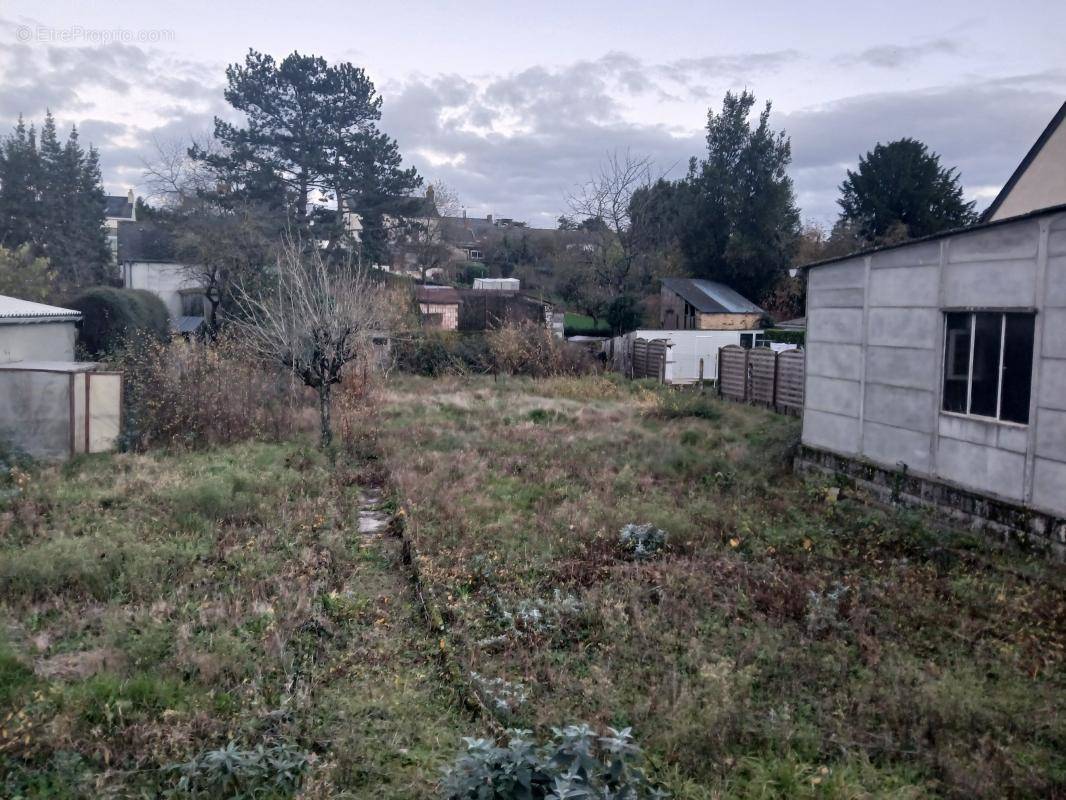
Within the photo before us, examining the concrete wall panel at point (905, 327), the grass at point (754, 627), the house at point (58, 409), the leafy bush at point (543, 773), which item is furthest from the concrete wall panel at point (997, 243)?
the house at point (58, 409)

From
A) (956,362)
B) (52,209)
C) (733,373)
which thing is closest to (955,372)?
(956,362)

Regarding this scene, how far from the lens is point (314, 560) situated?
7781mm

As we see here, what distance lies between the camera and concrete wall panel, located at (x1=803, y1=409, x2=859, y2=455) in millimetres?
10727

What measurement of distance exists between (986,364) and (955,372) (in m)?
0.42

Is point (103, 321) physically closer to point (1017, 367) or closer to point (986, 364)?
point (986, 364)

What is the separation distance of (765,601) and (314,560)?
420 cm

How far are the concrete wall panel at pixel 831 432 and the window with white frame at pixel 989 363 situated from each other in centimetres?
167

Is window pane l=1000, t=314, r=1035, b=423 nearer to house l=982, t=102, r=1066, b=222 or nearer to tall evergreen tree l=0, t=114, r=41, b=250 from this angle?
house l=982, t=102, r=1066, b=222

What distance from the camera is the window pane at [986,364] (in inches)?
336

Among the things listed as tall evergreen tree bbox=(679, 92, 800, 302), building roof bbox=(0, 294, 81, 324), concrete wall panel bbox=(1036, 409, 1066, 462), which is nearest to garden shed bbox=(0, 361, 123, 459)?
building roof bbox=(0, 294, 81, 324)

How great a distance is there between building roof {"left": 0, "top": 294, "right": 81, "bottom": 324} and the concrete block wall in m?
13.2

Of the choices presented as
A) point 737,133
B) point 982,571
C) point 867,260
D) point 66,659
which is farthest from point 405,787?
point 737,133

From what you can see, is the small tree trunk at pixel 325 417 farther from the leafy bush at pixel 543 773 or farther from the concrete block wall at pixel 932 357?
the leafy bush at pixel 543 773

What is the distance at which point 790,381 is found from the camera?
1870 centimetres
